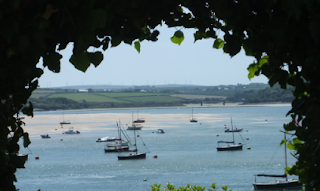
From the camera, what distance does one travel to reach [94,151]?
53.4 m

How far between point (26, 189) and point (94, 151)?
2076 centimetres

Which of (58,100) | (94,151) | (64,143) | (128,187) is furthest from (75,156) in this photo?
(58,100)

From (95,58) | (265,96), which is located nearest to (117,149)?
(95,58)

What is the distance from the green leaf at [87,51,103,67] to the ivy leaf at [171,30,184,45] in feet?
4.03

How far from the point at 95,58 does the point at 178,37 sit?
4.20 ft

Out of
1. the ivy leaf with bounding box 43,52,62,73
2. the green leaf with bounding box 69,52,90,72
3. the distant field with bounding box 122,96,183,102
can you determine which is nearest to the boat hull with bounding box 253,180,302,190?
the ivy leaf with bounding box 43,52,62,73

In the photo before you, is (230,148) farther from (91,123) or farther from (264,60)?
(91,123)

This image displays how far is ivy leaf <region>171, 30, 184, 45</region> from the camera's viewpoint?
3195 millimetres

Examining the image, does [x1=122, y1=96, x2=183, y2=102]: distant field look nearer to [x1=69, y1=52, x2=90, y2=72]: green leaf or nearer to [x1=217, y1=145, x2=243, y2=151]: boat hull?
[x1=217, y1=145, x2=243, y2=151]: boat hull

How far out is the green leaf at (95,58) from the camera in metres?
2.05

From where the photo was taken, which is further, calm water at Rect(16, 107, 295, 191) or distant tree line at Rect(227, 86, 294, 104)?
distant tree line at Rect(227, 86, 294, 104)

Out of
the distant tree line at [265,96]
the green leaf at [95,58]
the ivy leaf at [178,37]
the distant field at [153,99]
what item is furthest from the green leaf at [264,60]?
the distant field at [153,99]

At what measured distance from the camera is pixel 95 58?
2062mm

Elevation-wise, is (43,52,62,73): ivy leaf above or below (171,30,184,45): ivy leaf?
below
